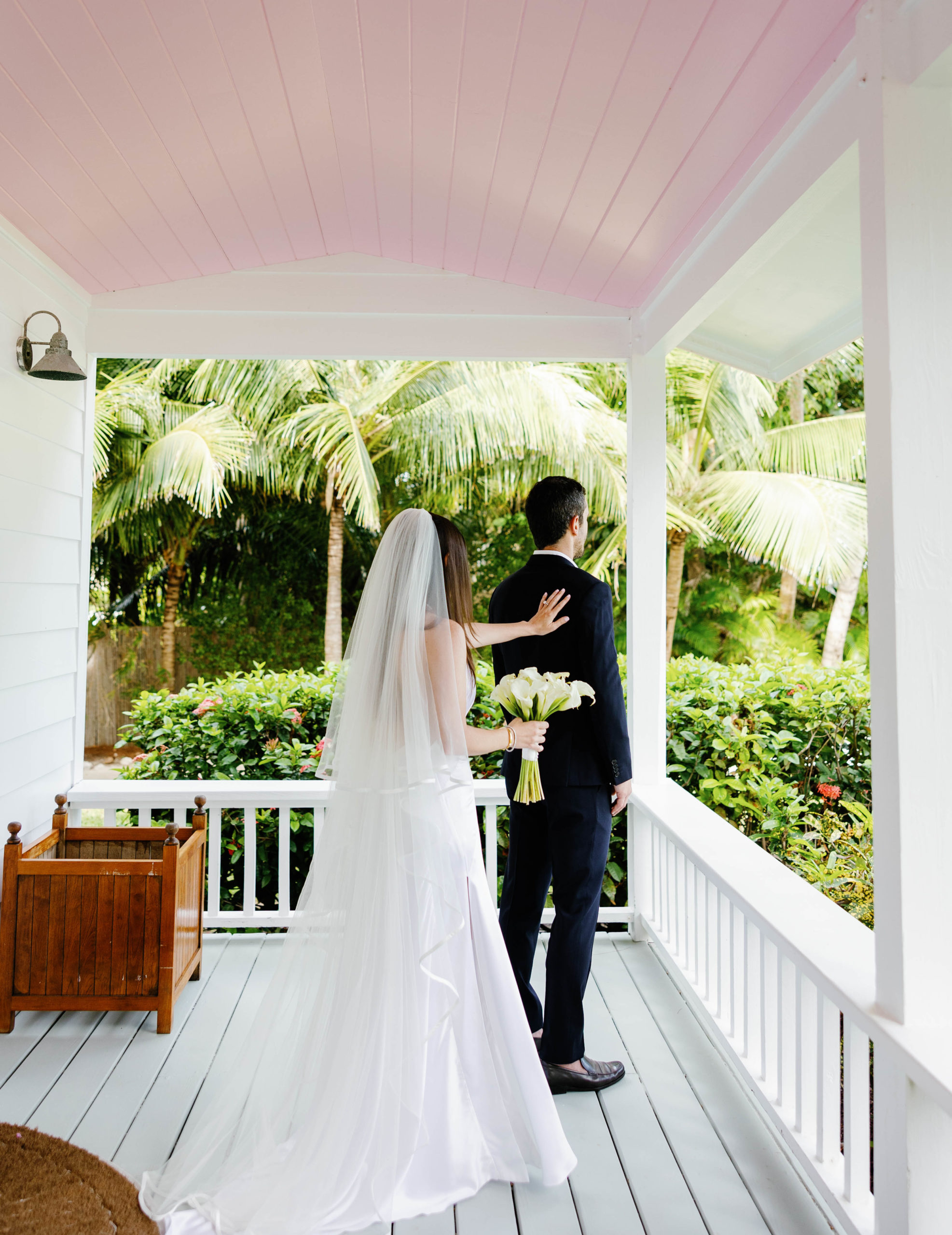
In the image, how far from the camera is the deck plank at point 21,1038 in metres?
2.81

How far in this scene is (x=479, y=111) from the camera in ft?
Result: 8.52

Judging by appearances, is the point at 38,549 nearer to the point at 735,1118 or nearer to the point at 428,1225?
the point at 428,1225

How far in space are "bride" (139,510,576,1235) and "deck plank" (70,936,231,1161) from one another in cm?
30

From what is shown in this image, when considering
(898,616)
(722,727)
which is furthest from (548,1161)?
(722,727)

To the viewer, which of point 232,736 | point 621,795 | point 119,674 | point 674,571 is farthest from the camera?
point 119,674

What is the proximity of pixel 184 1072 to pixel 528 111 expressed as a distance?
306 centimetres

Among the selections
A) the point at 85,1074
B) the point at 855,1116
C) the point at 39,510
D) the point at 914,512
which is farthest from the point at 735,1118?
the point at 39,510

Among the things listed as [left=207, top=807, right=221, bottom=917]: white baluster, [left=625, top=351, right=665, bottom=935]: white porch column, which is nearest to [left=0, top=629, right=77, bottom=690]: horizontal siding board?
[left=207, top=807, right=221, bottom=917]: white baluster

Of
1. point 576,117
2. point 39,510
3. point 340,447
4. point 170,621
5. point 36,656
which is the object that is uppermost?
point 340,447

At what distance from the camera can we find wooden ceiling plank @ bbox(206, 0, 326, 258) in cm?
225

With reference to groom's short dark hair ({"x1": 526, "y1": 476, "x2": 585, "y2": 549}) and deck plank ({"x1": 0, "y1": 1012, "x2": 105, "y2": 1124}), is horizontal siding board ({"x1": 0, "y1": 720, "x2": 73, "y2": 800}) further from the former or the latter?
groom's short dark hair ({"x1": 526, "y1": 476, "x2": 585, "y2": 549})

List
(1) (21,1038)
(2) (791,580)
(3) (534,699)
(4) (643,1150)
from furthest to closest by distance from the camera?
1. (2) (791,580)
2. (1) (21,1038)
3. (3) (534,699)
4. (4) (643,1150)

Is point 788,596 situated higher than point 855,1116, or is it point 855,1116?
point 788,596

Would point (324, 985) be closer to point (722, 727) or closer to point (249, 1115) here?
point (249, 1115)
